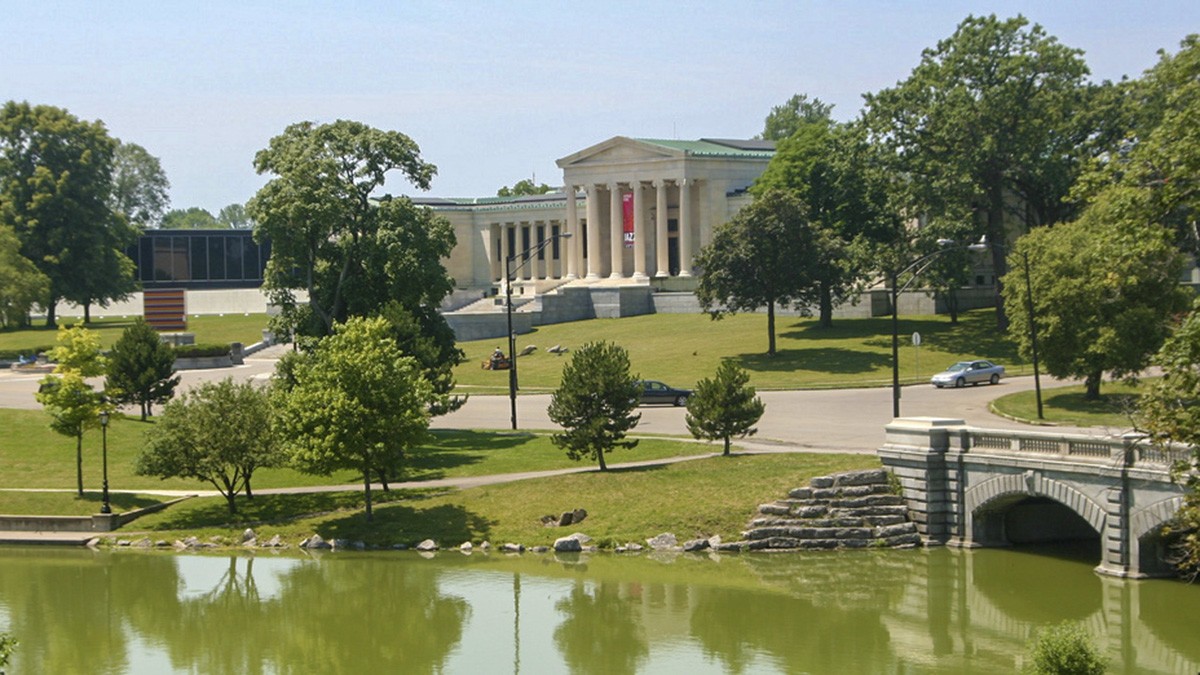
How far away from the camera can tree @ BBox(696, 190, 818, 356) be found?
84.1 meters

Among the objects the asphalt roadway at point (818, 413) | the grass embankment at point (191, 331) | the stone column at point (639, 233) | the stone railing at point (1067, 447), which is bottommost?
the asphalt roadway at point (818, 413)

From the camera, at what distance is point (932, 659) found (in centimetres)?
3588

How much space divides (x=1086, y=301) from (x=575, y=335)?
43.8 metres

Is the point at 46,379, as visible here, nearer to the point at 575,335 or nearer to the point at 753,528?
the point at 753,528

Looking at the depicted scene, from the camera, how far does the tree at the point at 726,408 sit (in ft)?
177

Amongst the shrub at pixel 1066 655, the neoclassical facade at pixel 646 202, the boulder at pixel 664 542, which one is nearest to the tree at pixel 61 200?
the neoclassical facade at pixel 646 202

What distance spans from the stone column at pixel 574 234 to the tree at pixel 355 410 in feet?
234

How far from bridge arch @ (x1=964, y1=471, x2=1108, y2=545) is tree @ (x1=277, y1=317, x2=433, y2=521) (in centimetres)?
1848

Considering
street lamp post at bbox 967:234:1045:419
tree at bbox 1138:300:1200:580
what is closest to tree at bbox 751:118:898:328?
street lamp post at bbox 967:234:1045:419

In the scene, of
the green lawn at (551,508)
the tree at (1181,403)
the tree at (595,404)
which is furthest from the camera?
the tree at (595,404)

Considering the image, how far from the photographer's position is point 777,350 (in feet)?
284

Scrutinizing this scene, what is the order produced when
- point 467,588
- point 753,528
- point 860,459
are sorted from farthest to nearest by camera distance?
point 860,459 → point 753,528 → point 467,588

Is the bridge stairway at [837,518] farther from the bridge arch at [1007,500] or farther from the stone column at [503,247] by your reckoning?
the stone column at [503,247]

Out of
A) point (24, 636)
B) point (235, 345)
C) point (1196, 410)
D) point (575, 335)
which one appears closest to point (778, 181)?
point (575, 335)
